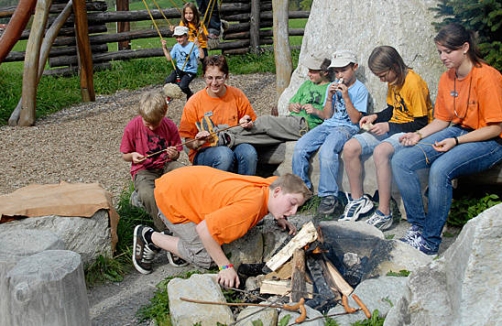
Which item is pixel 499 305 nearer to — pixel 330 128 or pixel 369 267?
pixel 369 267

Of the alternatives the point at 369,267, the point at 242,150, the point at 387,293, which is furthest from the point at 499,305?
the point at 242,150

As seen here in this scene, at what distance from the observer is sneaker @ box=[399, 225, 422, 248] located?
190 inches

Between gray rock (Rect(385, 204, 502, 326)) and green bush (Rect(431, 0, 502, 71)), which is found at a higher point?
green bush (Rect(431, 0, 502, 71))

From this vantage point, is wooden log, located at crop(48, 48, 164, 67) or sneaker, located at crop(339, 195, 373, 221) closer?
sneaker, located at crop(339, 195, 373, 221)

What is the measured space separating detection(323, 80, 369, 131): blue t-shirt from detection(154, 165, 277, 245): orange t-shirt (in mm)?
1526

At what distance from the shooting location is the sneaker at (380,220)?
17.1 ft

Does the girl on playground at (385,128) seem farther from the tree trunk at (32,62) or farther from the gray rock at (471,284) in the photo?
the tree trunk at (32,62)

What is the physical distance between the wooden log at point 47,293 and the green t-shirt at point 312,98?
304cm

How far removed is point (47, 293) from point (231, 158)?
2.57 meters

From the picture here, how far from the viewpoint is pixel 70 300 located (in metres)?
3.42

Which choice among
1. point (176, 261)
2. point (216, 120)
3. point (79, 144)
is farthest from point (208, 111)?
point (79, 144)

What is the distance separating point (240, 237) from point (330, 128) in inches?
68.7

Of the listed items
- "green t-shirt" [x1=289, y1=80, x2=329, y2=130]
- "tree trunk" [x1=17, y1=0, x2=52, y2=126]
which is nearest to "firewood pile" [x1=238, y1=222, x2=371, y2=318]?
"green t-shirt" [x1=289, y1=80, x2=329, y2=130]

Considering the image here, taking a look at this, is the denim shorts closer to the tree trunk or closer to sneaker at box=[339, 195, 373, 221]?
sneaker at box=[339, 195, 373, 221]
